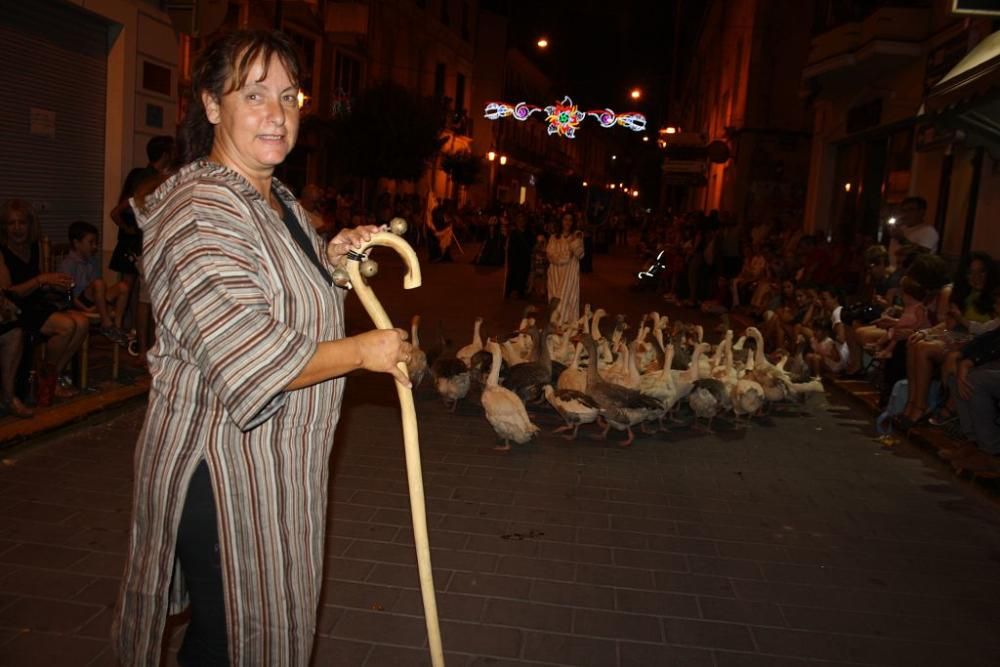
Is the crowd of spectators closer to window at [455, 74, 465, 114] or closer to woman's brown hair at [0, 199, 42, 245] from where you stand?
woman's brown hair at [0, 199, 42, 245]

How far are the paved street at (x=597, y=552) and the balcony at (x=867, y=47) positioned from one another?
9.49m

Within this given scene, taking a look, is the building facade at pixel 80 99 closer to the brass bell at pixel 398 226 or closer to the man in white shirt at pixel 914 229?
the brass bell at pixel 398 226

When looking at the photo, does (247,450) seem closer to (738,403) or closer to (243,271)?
(243,271)

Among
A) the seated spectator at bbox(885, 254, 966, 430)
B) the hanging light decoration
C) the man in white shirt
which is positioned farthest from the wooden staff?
the hanging light decoration

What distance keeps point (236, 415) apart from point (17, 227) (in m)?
5.79

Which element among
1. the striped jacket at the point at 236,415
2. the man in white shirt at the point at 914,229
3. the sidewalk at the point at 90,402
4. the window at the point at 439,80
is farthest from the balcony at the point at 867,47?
the window at the point at 439,80

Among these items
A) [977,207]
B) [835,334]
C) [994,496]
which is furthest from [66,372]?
[977,207]

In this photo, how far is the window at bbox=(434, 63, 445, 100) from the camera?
134 feet

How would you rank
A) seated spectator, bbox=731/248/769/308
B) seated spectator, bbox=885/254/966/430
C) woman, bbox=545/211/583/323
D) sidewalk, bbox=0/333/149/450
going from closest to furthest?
sidewalk, bbox=0/333/149/450 → seated spectator, bbox=885/254/966/430 → woman, bbox=545/211/583/323 → seated spectator, bbox=731/248/769/308

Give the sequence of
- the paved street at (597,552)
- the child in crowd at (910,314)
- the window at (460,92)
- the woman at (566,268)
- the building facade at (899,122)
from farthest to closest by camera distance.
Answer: the window at (460,92) → the woman at (566,268) → the building facade at (899,122) → the child in crowd at (910,314) → the paved street at (597,552)

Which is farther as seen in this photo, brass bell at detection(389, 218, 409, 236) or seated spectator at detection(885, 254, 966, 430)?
seated spectator at detection(885, 254, 966, 430)

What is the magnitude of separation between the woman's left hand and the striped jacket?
0.18 meters

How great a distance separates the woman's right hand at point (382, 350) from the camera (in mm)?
2217

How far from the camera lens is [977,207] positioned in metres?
11.4
